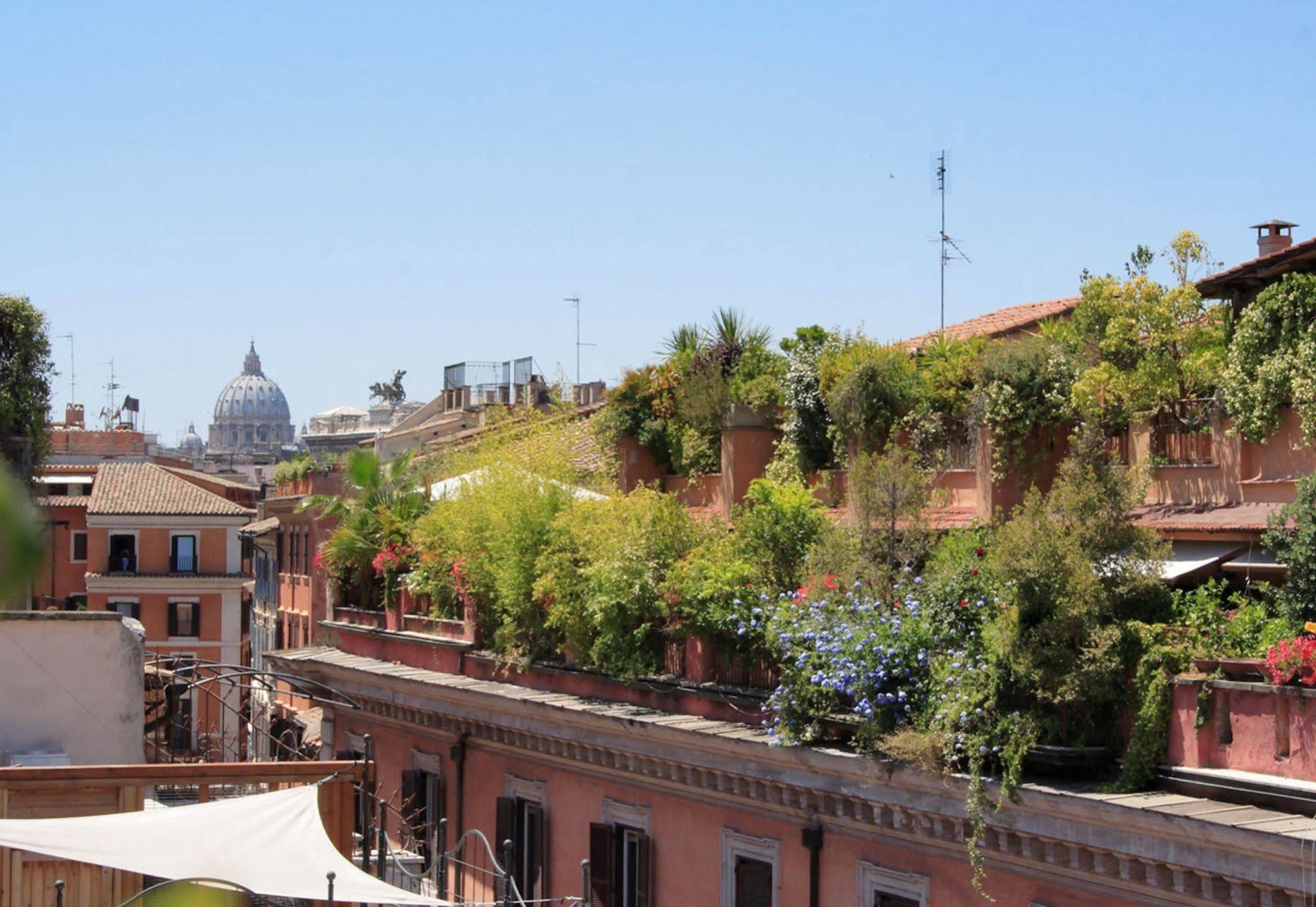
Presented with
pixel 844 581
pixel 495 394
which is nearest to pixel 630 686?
pixel 844 581

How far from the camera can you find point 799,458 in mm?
21906

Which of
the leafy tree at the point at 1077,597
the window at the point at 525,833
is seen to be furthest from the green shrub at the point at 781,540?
the window at the point at 525,833

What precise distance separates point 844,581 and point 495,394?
1382 inches

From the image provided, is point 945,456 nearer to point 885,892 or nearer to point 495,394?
point 885,892

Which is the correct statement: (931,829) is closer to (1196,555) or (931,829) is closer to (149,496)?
(1196,555)

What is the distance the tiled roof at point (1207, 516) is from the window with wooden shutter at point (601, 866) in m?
6.41

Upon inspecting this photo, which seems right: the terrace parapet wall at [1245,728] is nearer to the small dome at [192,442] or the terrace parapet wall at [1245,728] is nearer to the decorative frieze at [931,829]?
the decorative frieze at [931,829]

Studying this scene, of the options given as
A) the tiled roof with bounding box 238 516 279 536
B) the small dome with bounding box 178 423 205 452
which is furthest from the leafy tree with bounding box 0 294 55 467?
the small dome with bounding box 178 423 205 452

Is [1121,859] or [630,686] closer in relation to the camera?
[1121,859]

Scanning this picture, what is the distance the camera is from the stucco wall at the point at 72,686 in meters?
18.3

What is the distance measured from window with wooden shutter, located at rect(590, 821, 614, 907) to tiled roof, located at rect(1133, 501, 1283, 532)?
641 cm

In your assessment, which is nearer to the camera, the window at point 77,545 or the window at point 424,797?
the window at point 424,797

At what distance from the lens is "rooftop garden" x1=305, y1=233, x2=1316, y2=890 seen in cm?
1268

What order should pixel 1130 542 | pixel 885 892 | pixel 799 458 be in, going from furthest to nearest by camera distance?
pixel 799 458, pixel 885 892, pixel 1130 542
